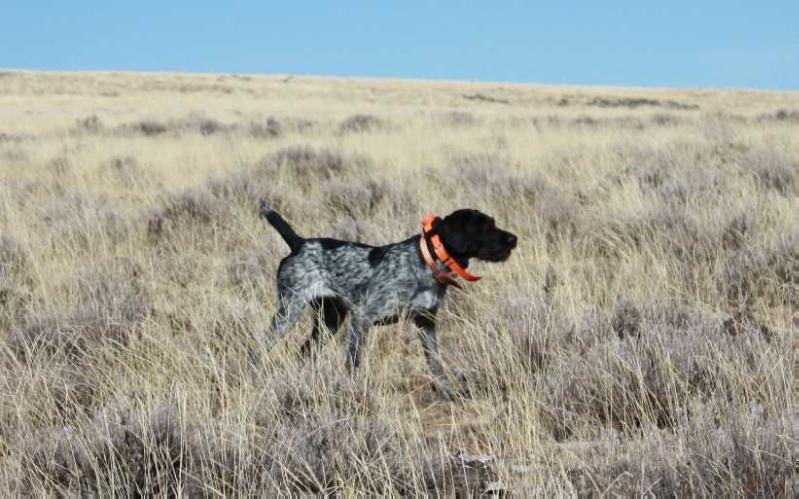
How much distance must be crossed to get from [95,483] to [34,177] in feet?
31.7

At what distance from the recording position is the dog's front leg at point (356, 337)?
4156 mm

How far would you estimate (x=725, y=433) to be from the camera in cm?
260

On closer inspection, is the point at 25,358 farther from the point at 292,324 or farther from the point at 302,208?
the point at 302,208

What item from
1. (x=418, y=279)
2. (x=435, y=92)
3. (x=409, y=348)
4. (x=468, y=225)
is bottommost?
(x=409, y=348)

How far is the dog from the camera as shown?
4.29 m

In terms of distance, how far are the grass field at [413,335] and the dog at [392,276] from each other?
7.1 inches

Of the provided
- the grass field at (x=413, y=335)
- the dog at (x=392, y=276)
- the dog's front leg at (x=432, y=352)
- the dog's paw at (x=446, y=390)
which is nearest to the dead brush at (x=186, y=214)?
the grass field at (x=413, y=335)

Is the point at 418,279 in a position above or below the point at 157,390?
above

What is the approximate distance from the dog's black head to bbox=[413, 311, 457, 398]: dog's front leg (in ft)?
1.19

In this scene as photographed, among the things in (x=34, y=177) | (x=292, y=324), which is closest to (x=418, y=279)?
(x=292, y=324)

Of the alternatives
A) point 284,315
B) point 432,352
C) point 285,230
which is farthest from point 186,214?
point 432,352

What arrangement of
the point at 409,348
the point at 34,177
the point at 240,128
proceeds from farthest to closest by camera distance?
the point at 240,128 < the point at 34,177 < the point at 409,348

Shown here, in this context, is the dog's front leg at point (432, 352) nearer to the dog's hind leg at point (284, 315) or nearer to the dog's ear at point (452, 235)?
the dog's ear at point (452, 235)

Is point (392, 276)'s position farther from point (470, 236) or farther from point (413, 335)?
point (413, 335)
